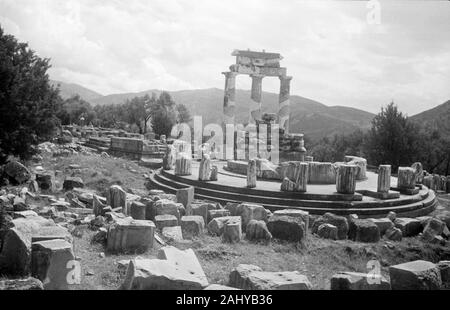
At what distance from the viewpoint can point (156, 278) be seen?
5148 mm

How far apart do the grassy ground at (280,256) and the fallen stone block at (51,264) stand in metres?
0.27

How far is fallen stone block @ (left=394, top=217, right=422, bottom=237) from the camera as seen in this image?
10828 mm

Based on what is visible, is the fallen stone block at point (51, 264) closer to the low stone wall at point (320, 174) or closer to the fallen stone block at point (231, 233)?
the fallen stone block at point (231, 233)

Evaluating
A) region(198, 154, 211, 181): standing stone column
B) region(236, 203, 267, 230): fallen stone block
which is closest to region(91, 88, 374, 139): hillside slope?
region(198, 154, 211, 181): standing stone column

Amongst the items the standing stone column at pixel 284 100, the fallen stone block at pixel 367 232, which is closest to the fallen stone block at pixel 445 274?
the fallen stone block at pixel 367 232

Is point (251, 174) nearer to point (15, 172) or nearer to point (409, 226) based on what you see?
point (409, 226)

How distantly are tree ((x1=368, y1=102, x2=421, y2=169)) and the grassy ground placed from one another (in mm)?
22708

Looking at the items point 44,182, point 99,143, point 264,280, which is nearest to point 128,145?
point 99,143

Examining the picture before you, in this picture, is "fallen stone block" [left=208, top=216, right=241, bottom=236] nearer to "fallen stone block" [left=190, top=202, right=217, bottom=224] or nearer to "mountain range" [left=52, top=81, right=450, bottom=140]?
"fallen stone block" [left=190, top=202, right=217, bottom=224]

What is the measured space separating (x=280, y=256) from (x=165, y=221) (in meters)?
2.69

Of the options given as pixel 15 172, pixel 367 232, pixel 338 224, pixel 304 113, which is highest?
pixel 304 113
